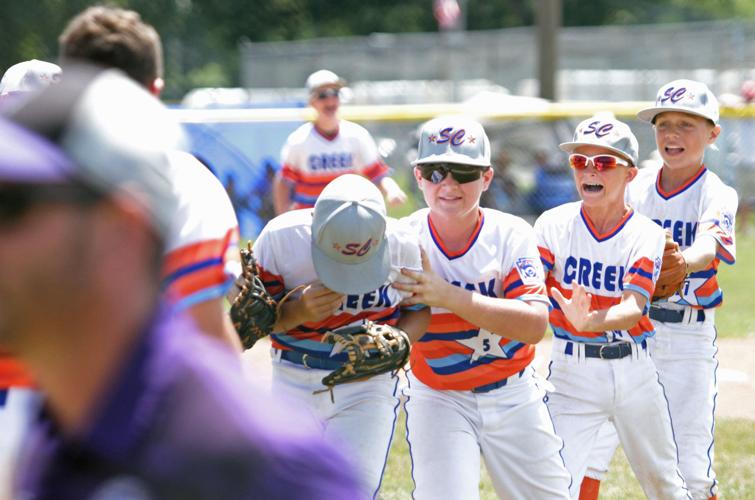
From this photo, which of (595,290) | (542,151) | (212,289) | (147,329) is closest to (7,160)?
(147,329)

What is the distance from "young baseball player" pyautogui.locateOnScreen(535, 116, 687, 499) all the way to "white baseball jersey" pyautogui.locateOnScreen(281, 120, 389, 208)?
5.40 meters

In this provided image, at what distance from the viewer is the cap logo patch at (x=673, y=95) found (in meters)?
6.13

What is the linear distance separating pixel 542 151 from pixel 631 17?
3224 centimetres

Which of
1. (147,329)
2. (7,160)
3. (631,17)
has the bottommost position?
(631,17)

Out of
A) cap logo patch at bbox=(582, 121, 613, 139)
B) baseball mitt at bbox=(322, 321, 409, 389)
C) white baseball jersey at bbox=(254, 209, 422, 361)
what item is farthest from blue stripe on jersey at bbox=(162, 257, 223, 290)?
cap logo patch at bbox=(582, 121, 613, 139)

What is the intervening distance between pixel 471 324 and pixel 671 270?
124 cm

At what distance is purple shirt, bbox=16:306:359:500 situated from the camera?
135cm

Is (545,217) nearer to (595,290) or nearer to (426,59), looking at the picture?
(595,290)

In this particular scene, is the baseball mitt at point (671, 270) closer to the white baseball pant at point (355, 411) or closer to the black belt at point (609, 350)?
the black belt at point (609, 350)

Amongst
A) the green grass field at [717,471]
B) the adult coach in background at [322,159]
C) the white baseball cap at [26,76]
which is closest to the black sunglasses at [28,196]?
the white baseball cap at [26,76]

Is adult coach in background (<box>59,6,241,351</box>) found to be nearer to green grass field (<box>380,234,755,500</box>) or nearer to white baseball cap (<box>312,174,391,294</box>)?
white baseball cap (<box>312,174,391,294</box>)

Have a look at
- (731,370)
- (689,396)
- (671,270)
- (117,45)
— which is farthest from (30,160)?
(731,370)

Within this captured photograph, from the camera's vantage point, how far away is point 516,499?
4.67 m

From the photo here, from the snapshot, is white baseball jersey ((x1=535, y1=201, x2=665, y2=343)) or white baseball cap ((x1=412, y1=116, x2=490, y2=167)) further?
white baseball jersey ((x1=535, y1=201, x2=665, y2=343))
